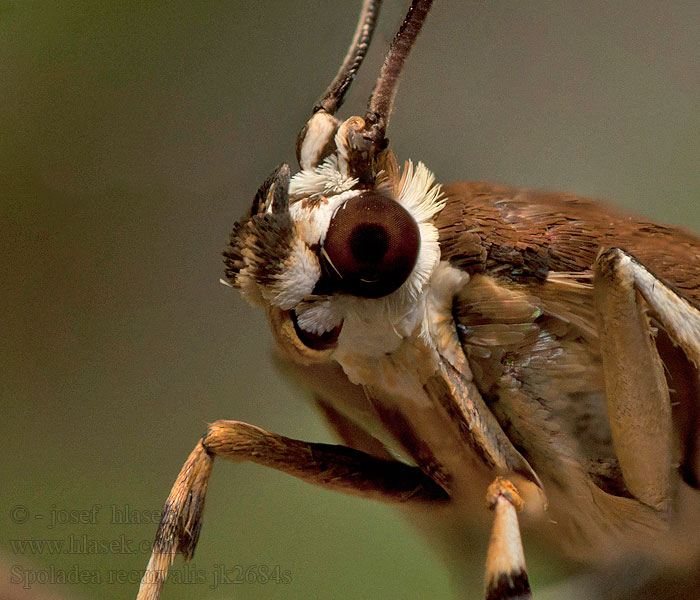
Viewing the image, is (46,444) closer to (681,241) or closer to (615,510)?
(615,510)

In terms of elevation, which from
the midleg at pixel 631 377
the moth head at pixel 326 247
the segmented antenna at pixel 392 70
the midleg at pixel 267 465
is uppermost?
the segmented antenna at pixel 392 70

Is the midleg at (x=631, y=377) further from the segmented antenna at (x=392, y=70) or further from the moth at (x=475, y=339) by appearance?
the segmented antenna at (x=392, y=70)

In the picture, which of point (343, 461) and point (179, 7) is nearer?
point (343, 461)

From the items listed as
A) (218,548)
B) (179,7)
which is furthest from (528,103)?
(218,548)

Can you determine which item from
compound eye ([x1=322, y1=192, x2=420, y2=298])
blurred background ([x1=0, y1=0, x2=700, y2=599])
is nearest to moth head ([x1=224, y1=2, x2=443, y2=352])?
compound eye ([x1=322, y1=192, x2=420, y2=298])

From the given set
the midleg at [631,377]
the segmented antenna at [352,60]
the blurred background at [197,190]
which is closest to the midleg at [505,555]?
the midleg at [631,377]

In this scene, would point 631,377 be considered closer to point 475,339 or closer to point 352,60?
point 475,339
